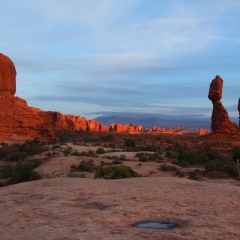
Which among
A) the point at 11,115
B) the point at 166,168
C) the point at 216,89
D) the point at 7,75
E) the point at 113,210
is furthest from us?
the point at 216,89

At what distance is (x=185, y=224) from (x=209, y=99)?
39393 millimetres

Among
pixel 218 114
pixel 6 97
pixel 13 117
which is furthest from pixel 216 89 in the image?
pixel 6 97

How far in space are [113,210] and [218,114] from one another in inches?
1476

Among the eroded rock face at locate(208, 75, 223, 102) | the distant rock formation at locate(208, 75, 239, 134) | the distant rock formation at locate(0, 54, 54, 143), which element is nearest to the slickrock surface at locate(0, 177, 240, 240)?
the distant rock formation at locate(0, 54, 54, 143)

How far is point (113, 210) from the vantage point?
22.8 ft

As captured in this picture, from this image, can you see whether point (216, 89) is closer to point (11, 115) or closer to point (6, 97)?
point (11, 115)

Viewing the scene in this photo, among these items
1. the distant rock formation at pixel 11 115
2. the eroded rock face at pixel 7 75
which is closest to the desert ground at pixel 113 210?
the distant rock formation at pixel 11 115

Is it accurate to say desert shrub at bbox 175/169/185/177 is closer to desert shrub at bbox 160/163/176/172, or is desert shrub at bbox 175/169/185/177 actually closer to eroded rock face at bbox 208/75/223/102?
desert shrub at bbox 160/163/176/172

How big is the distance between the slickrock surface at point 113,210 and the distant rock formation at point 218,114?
109ft

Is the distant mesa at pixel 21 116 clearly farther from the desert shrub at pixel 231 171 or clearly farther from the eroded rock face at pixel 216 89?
the desert shrub at pixel 231 171

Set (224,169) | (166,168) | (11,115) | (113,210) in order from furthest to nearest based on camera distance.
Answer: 1. (11,115)
2. (166,168)
3. (224,169)
4. (113,210)

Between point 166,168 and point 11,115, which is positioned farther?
point 11,115

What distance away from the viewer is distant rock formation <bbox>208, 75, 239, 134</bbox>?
42.4 meters

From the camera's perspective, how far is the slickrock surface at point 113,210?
5.36 m
